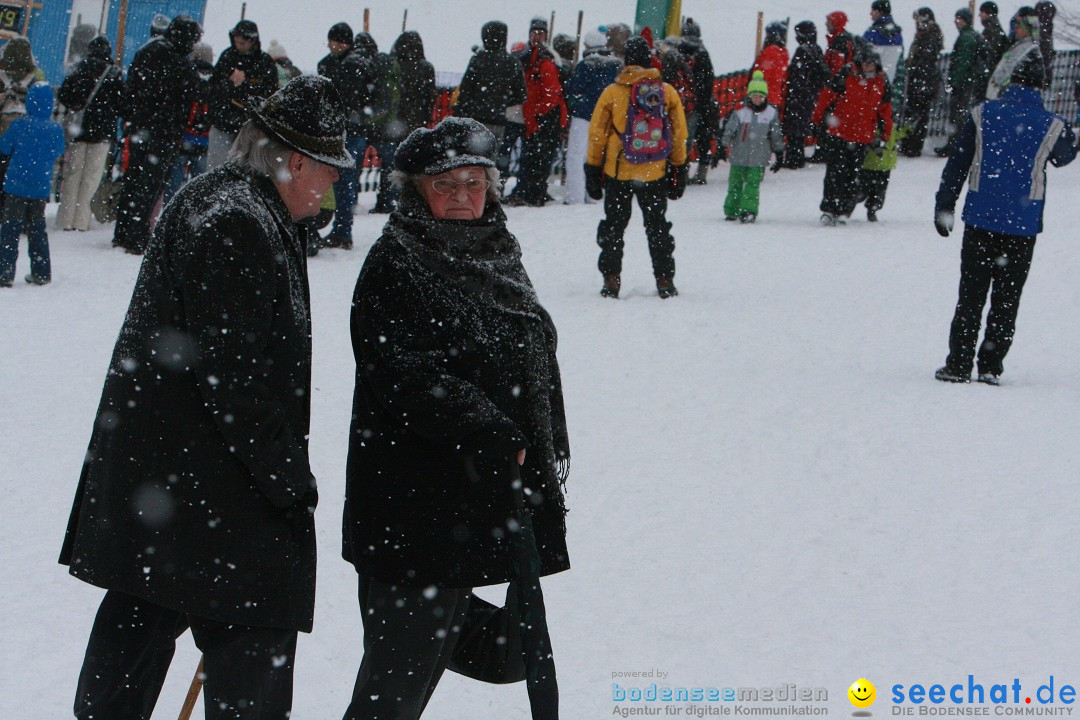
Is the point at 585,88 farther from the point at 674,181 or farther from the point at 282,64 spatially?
the point at 674,181

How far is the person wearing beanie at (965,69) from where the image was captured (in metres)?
16.6

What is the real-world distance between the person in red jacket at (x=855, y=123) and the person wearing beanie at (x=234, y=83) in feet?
18.3

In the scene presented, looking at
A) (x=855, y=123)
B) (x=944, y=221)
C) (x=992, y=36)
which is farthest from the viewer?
(x=992, y=36)

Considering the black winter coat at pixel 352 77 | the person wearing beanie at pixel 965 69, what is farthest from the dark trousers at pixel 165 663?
the person wearing beanie at pixel 965 69

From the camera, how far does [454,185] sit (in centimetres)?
291

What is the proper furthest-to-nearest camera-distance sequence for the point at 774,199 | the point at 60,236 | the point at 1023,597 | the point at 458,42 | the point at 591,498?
the point at 458,42 → the point at 774,199 → the point at 60,236 → the point at 591,498 → the point at 1023,597

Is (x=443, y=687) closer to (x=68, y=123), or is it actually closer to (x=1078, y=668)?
(x=1078, y=668)

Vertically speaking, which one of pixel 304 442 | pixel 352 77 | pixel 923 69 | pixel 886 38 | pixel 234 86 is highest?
pixel 886 38

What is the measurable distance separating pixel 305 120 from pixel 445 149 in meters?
0.36

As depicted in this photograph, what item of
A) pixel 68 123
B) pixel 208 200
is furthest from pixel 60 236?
pixel 208 200

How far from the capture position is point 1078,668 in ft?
12.7

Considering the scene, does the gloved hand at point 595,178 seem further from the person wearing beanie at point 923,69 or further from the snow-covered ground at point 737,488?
the person wearing beanie at point 923,69

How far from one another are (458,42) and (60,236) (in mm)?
35645

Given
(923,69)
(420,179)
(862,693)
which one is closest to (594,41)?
(923,69)
